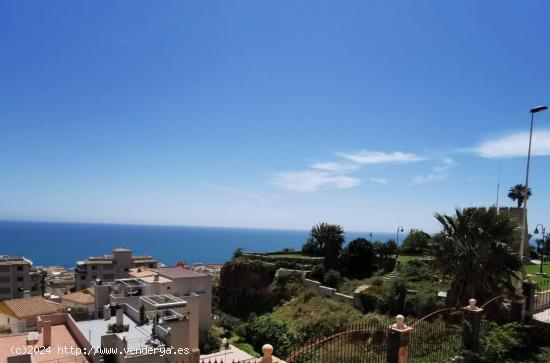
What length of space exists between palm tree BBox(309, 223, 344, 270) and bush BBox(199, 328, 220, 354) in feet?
41.8

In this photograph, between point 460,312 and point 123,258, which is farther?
point 123,258

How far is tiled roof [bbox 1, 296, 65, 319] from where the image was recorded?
21.4 meters

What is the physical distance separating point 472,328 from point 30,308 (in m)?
23.8

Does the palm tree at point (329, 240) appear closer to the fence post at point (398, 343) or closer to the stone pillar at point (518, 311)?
the stone pillar at point (518, 311)

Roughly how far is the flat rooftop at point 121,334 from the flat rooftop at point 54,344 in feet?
2.10

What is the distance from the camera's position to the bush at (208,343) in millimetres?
25703

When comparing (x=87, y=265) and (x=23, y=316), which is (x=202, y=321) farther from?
(x=87, y=265)

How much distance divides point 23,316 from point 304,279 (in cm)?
2060

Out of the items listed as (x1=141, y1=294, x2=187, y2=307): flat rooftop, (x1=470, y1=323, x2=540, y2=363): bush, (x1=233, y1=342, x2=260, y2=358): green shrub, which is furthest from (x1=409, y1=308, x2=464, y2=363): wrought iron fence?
(x1=233, y1=342, x2=260, y2=358): green shrub

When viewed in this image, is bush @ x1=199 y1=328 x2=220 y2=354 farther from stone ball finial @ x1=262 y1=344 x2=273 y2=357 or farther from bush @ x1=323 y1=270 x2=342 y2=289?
stone ball finial @ x1=262 y1=344 x2=273 y2=357

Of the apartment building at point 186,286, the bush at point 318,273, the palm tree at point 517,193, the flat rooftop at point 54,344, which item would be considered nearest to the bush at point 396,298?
the bush at point 318,273

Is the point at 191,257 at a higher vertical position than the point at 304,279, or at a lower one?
lower

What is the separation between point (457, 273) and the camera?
13945 mm

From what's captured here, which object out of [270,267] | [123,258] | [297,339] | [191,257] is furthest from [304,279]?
[191,257]
